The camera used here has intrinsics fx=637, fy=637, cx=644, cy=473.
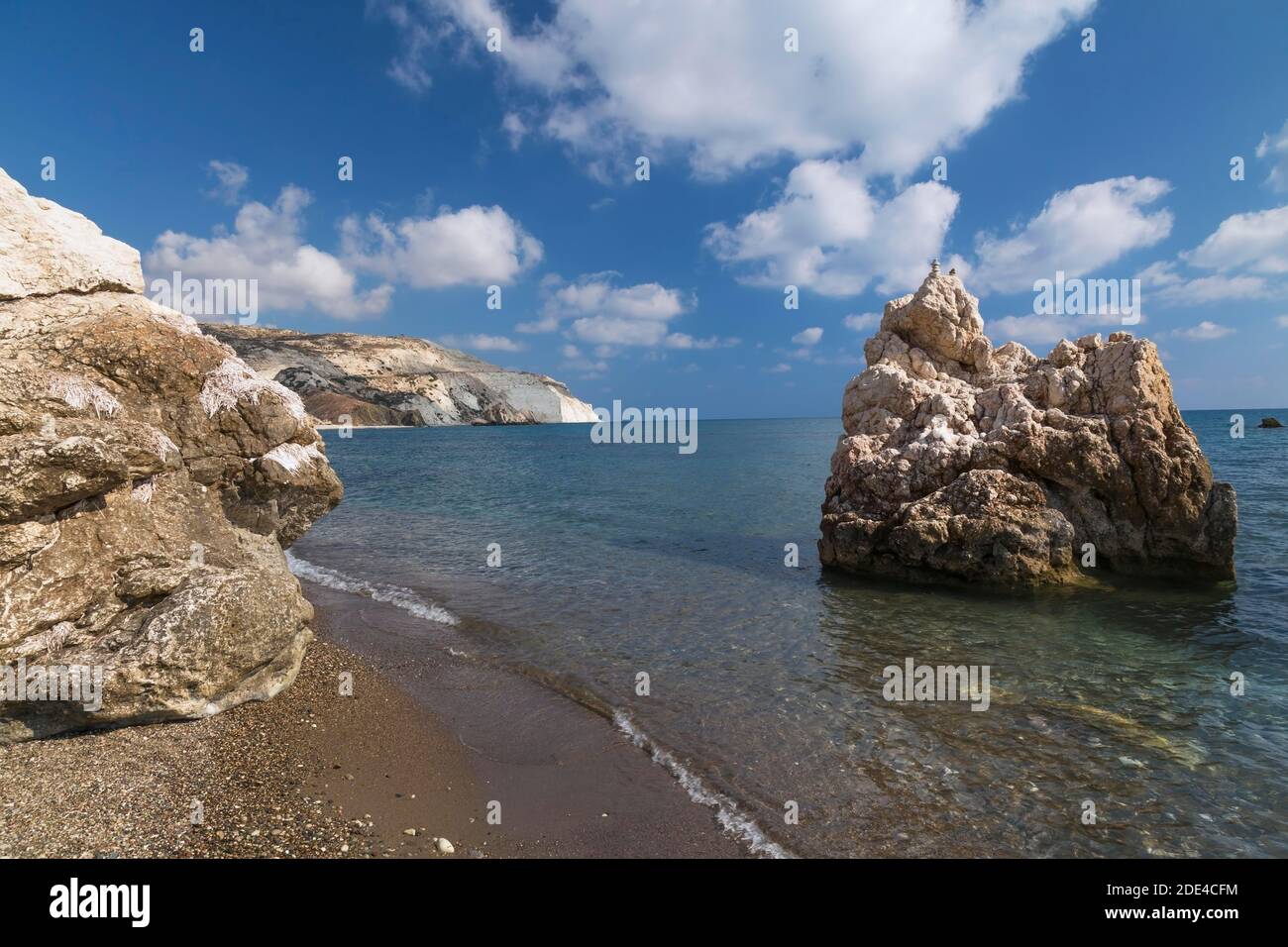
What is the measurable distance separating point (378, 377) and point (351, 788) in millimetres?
163289

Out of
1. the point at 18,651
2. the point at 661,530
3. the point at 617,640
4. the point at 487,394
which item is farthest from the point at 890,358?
the point at 487,394

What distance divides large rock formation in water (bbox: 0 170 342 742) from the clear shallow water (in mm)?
4952

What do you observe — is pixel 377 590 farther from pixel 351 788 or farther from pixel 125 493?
pixel 351 788

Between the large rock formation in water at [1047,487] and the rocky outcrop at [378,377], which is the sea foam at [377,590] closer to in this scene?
the large rock formation in water at [1047,487]

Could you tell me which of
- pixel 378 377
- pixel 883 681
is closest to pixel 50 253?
pixel 883 681

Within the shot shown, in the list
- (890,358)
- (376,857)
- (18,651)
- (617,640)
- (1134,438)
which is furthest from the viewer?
(890,358)

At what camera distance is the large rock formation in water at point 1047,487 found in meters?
16.6

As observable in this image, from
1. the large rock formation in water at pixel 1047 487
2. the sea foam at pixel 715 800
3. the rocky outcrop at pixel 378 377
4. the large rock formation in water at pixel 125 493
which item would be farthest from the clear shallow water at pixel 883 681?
the rocky outcrop at pixel 378 377

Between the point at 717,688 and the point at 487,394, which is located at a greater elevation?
the point at 487,394

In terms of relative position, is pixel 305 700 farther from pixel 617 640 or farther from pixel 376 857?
pixel 617 640

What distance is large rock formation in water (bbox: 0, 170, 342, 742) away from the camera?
766 cm

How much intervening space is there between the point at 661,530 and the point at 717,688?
1535 centimetres

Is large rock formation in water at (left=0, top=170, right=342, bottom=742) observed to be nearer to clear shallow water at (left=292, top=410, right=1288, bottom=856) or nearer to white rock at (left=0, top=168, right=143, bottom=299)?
white rock at (left=0, top=168, right=143, bottom=299)
